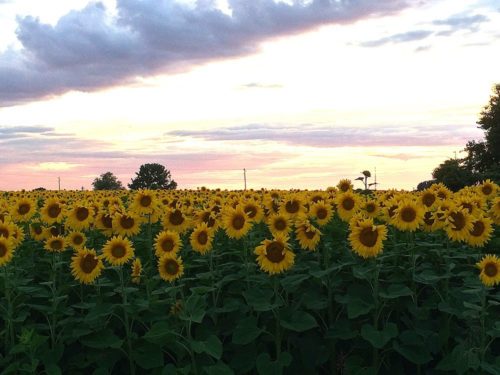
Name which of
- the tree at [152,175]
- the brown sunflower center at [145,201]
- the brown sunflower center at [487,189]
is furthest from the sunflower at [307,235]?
the tree at [152,175]

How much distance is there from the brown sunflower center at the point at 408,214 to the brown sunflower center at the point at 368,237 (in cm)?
97

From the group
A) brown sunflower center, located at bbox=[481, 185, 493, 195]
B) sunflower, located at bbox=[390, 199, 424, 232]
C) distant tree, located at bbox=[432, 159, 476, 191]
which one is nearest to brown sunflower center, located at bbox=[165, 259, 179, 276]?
sunflower, located at bbox=[390, 199, 424, 232]

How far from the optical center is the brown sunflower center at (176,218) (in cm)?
905

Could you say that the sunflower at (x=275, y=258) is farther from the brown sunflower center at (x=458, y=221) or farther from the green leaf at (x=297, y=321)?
the brown sunflower center at (x=458, y=221)

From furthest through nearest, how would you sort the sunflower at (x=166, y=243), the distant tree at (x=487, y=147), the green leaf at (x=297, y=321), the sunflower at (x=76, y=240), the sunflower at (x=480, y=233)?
the distant tree at (x=487, y=147) → the sunflower at (x=76, y=240) → the sunflower at (x=480, y=233) → the sunflower at (x=166, y=243) → the green leaf at (x=297, y=321)

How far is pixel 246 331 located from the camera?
7.01 m

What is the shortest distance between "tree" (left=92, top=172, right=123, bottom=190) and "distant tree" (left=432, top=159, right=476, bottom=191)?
57.0m

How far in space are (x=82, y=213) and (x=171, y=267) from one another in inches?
111

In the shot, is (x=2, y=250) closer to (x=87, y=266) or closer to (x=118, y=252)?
(x=87, y=266)

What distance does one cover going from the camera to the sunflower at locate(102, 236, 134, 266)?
761cm

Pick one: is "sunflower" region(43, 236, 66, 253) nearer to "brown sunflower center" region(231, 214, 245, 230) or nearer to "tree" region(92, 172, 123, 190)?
"brown sunflower center" region(231, 214, 245, 230)

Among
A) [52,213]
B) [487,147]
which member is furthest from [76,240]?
[487,147]

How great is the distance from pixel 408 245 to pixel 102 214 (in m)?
4.18

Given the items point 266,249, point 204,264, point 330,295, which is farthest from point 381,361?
point 204,264
